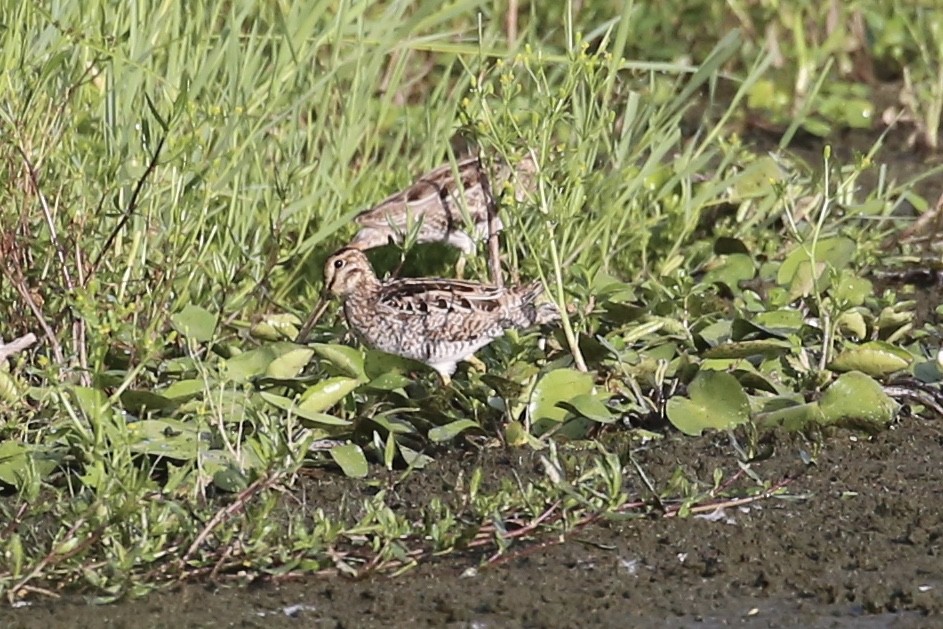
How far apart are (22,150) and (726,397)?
2.07 m

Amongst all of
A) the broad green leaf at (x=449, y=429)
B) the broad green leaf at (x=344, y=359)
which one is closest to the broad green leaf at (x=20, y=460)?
the broad green leaf at (x=344, y=359)

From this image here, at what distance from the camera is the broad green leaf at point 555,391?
4.91m

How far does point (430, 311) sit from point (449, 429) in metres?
0.82

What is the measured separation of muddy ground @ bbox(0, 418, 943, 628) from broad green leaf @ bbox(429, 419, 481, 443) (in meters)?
0.22

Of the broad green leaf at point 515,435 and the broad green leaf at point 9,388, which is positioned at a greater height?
the broad green leaf at point 9,388

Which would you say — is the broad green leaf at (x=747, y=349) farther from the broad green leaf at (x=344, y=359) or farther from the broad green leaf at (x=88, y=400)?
the broad green leaf at (x=88, y=400)

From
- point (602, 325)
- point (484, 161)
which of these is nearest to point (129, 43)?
point (484, 161)

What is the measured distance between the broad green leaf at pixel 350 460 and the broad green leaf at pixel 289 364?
0.42m

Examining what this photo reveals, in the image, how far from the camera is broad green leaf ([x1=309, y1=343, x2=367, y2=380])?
5.14 metres

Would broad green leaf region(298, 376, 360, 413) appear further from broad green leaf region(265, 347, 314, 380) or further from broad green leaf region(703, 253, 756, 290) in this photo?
broad green leaf region(703, 253, 756, 290)

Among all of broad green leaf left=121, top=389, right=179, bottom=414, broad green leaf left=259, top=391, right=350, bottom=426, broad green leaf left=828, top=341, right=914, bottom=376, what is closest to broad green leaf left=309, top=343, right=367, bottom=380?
broad green leaf left=259, top=391, right=350, bottom=426

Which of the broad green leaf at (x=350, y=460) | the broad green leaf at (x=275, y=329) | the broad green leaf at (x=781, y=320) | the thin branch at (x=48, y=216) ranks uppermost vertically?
the thin branch at (x=48, y=216)

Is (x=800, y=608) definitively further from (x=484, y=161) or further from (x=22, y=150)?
(x=22, y=150)

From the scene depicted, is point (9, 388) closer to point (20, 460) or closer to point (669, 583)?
point (20, 460)
